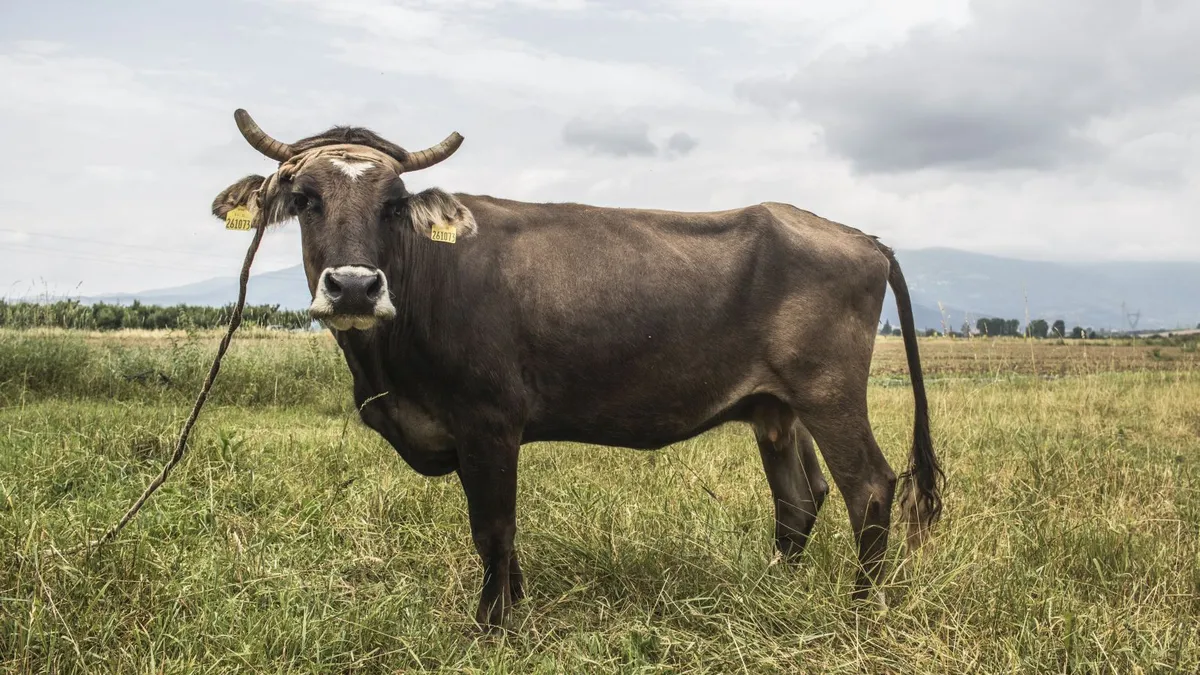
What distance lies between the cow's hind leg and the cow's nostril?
8.52 ft

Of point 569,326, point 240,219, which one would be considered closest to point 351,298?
point 240,219

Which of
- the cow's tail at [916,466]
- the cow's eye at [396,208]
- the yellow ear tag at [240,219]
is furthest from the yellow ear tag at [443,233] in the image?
the cow's tail at [916,466]

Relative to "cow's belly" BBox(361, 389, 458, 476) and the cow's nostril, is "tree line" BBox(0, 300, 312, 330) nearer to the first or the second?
"cow's belly" BBox(361, 389, 458, 476)

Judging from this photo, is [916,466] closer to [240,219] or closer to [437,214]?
[437,214]

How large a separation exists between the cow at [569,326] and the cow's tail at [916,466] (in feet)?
0.05

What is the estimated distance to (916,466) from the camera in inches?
221

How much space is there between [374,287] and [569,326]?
3.87 feet

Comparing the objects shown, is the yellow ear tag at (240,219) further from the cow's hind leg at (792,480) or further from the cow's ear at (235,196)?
the cow's hind leg at (792,480)

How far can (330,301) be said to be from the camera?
160 inches

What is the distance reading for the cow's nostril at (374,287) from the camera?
162 inches

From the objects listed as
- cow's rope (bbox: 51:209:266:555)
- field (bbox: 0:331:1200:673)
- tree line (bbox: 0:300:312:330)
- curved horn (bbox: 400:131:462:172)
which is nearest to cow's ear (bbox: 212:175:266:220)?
cow's rope (bbox: 51:209:266:555)

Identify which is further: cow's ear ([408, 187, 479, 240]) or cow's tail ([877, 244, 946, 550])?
cow's tail ([877, 244, 946, 550])

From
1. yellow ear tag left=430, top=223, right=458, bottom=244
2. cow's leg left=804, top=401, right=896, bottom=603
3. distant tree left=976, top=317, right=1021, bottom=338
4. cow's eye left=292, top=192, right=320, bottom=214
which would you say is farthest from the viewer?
distant tree left=976, top=317, right=1021, bottom=338

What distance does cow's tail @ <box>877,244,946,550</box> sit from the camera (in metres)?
5.54
